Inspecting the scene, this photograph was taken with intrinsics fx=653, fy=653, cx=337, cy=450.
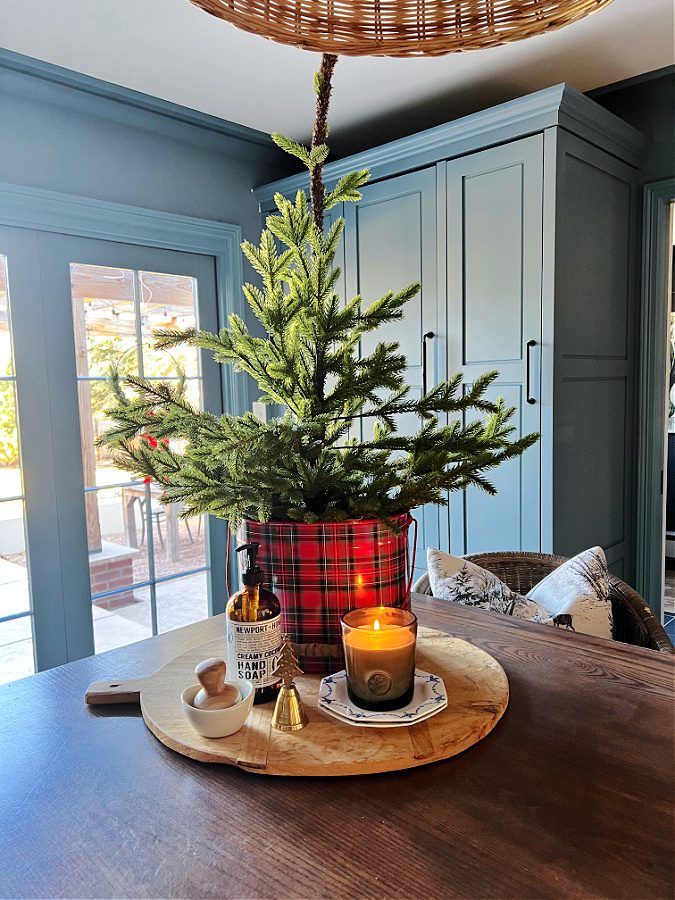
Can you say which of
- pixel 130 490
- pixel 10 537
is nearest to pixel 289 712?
pixel 10 537

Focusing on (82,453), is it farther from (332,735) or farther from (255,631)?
(332,735)

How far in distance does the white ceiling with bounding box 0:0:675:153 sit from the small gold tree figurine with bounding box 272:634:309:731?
1906mm

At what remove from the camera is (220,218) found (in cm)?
309

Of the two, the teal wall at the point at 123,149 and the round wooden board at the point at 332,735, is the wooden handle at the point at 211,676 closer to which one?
the round wooden board at the point at 332,735

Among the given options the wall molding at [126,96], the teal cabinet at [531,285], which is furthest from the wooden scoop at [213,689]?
the wall molding at [126,96]

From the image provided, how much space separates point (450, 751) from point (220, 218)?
111 inches

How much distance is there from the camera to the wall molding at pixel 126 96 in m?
2.25

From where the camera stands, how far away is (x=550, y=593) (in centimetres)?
150

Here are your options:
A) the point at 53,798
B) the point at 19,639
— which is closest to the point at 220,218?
the point at 19,639

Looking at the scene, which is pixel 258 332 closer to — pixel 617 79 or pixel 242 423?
pixel 617 79

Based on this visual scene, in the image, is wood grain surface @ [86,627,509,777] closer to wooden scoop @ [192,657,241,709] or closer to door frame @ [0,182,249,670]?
wooden scoop @ [192,657,241,709]

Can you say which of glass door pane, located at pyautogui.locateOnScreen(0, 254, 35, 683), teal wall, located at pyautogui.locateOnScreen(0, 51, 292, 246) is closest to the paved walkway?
glass door pane, located at pyautogui.locateOnScreen(0, 254, 35, 683)

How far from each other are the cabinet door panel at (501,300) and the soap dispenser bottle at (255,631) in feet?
5.40

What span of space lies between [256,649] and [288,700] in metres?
0.08
